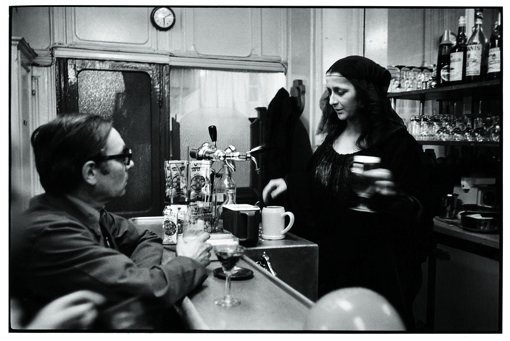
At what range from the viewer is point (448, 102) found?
2096mm

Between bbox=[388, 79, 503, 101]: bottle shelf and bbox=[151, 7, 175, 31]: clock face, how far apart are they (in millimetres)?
1069

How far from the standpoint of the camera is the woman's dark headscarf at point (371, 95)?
1.62 meters

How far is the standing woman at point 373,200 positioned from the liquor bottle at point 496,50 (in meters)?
0.34

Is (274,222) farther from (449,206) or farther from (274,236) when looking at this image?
(449,206)

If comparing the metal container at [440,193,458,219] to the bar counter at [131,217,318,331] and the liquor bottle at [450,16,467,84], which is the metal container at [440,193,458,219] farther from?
the bar counter at [131,217,318,331]

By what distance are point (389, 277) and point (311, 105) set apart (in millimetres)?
1073

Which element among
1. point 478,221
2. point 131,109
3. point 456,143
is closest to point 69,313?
point 131,109

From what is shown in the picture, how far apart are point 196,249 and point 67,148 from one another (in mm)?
427

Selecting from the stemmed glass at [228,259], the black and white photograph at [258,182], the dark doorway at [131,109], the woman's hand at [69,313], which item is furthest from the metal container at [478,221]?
the woman's hand at [69,313]

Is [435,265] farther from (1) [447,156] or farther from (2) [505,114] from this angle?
(2) [505,114]

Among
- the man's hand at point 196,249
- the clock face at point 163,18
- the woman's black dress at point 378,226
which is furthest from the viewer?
the clock face at point 163,18

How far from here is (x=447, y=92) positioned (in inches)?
79.4

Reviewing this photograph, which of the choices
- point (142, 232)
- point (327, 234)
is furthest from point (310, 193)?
point (142, 232)

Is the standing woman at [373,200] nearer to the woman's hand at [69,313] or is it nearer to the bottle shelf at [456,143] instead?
the bottle shelf at [456,143]
